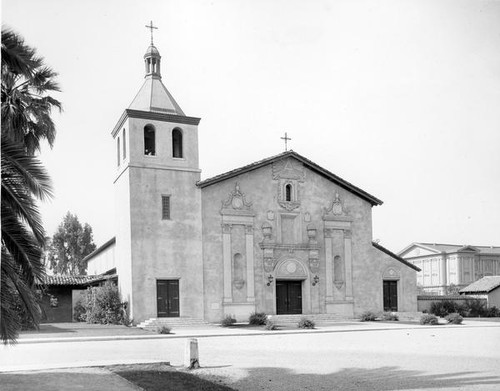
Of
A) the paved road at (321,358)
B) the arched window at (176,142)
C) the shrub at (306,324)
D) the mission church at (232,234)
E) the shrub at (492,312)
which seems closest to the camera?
the paved road at (321,358)

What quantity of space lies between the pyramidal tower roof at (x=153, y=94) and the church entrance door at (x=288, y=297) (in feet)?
39.9

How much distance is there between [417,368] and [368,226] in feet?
84.7

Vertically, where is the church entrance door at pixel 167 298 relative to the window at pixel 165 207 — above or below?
below

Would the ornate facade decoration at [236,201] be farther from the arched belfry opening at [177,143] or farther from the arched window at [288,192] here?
the arched belfry opening at [177,143]

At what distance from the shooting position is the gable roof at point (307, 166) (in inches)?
1412

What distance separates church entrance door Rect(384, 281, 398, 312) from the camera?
40.1m

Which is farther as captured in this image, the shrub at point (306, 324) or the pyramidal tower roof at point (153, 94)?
the pyramidal tower roof at point (153, 94)

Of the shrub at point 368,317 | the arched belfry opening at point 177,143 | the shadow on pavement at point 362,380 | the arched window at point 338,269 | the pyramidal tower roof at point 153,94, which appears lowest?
the shrub at point 368,317

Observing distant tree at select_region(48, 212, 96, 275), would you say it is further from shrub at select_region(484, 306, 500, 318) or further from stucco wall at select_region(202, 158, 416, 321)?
shrub at select_region(484, 306, 500, 318)

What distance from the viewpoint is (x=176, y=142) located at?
119 ft

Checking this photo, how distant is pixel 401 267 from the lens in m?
40.5

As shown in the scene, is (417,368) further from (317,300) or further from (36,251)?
(317,300)

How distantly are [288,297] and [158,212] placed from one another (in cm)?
968

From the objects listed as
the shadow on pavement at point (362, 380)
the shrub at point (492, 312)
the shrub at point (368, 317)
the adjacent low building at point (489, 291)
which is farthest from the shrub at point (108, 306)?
the adjacent low building at point (489, 291)
